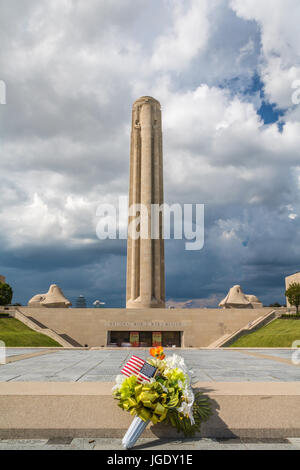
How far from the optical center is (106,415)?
223 inches

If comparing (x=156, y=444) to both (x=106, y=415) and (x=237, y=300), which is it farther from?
(x=237, y=300)

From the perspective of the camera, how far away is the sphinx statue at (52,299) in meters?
58.6

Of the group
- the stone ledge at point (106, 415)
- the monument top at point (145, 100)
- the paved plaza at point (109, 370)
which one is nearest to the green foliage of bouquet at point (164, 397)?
the stone ledge at point (106, 415)

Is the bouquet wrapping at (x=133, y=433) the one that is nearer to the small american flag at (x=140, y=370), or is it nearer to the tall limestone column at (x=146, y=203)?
the small american flag at (x=140, y=370)

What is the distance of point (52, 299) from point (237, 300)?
3194 cm

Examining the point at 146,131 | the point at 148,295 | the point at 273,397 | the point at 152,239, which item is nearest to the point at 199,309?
the point at 148,295

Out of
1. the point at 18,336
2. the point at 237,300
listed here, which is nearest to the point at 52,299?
the point at 18,336

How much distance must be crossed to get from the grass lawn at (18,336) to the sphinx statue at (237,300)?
99.2 ft

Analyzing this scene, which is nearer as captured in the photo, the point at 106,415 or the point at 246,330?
the point at 106,415

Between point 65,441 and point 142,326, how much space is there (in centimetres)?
4736

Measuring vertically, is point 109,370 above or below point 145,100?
below

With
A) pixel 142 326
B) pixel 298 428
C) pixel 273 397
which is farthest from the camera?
pixel 142 326
